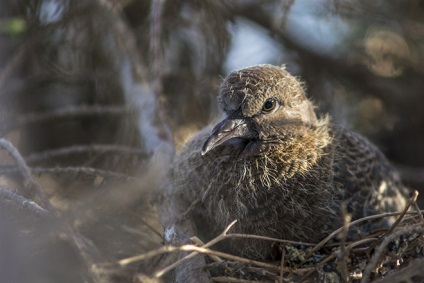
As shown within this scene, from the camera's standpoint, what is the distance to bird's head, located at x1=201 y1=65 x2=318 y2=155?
3.23m

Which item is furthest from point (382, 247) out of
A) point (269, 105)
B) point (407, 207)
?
point (269, 105)

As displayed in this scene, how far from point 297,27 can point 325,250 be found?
196 centimetres

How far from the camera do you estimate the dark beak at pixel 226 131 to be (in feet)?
10.3

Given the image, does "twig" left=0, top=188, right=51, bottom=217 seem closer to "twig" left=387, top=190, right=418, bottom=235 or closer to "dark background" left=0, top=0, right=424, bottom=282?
"dark background" left=0, top=0, right=424, bottom=282

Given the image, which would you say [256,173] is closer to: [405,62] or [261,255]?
[261,255]

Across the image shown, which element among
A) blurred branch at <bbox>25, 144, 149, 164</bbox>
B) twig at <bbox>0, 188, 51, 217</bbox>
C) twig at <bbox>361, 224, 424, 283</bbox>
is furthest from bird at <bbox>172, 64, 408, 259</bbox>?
twig at <bbox>0, 188, 51, 217</bbox>

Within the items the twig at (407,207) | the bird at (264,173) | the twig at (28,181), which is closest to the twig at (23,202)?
the twig at (28,181)

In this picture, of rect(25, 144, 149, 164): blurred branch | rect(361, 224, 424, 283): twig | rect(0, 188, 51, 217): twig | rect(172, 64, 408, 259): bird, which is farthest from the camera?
rect(25, 144, 149, 164): blurred branch

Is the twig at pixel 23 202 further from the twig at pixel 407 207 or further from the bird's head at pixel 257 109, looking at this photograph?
the twig at pixel 407 207

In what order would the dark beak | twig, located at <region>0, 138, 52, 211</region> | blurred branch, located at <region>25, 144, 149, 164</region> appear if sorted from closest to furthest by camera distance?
twig, located at <region>0, 138, 52, 211</region>
the dark beak
blurred branch, located at <region>25, 144, 149, 164</region>

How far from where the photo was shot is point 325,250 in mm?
3248

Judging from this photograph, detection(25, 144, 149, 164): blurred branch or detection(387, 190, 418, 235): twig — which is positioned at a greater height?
detection(387, 190, 418, 235): twig

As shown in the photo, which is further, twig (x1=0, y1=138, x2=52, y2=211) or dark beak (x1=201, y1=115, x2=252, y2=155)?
dark beak (x1=201, y1=115, x2=252, y2=155)

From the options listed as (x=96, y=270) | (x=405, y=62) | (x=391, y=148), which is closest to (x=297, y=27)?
(x=405, y=62)
